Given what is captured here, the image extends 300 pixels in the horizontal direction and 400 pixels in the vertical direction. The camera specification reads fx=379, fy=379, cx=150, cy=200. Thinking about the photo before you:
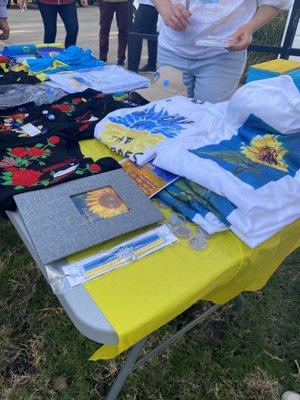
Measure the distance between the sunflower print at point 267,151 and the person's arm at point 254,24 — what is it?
0.50 metres

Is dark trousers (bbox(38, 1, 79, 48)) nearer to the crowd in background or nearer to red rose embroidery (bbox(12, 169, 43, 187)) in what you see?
the crowd in background

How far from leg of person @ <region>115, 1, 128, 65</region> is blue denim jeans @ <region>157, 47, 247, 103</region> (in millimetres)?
2736

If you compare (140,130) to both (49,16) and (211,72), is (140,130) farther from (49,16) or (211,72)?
(49,16)

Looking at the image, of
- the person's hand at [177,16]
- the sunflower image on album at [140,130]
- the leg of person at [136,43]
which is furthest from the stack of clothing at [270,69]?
the sunflower image on album at [140,130]

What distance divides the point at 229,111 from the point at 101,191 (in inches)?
20.6

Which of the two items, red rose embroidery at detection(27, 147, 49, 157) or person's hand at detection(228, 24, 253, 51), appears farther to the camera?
person's hand at detection(228, 24, 253, 51)

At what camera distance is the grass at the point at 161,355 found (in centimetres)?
126

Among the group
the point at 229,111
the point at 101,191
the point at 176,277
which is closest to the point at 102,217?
the point at 101,191

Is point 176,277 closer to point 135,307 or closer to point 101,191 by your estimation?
point 135,307

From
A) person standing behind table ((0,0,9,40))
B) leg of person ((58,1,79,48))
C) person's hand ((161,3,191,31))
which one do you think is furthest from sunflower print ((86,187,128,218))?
leg of person ((58,1,79,48))

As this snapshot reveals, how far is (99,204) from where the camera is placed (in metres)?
0.92

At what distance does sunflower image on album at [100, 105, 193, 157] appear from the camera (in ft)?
3.75

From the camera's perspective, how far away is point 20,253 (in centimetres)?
174

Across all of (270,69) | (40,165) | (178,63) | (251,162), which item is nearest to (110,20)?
(270,69)
